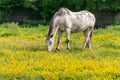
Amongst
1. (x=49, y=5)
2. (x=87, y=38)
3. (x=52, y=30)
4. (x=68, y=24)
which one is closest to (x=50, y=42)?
(x=52, y=30)

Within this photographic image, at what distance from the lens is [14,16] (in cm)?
4116

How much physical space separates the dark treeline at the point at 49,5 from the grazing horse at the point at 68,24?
22.7 m

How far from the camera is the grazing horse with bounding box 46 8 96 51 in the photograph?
1658cm

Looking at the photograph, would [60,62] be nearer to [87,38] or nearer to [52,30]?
[52,30]

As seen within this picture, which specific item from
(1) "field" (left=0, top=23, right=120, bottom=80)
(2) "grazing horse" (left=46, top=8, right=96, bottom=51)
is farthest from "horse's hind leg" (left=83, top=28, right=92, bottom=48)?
(1) "field" (left=0, top=23, right=120, bottom=80)

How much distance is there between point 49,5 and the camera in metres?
42.0

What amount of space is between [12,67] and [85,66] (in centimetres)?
229

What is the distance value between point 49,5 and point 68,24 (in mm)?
25204

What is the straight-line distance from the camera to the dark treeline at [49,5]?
41.1m

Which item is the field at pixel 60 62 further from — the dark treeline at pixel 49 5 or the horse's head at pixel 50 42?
the dark treeline at pixel 49 5

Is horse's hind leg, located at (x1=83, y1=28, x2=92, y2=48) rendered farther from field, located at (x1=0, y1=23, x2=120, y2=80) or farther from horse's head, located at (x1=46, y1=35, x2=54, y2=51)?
horse's head, located at (x1=46, y1=35, x2=54, y2=51)

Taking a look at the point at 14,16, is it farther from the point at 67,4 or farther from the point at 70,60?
the point at 70,60

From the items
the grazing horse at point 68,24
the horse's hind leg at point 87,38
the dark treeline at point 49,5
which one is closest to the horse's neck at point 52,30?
the grazing horse at point 68,24

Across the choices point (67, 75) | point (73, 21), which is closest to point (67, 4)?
point (73, 21)
